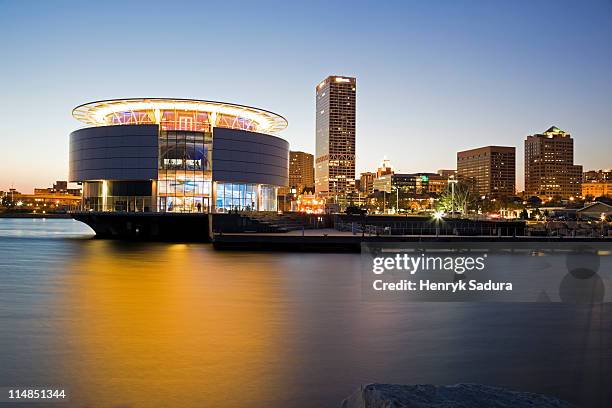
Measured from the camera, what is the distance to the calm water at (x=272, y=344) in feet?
37.2

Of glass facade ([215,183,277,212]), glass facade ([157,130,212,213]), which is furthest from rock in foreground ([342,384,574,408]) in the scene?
glass facade ([157,130,212,213])

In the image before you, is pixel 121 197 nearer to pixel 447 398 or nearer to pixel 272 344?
pixel 272 344

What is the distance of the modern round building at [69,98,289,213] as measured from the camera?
71.9 meters

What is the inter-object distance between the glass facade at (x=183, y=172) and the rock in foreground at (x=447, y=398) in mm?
66473

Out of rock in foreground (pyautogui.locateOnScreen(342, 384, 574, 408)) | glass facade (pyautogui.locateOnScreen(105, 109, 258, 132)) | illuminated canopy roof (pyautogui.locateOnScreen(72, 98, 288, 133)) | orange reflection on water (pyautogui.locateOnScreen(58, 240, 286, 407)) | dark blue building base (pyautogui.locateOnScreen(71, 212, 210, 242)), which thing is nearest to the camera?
rock in foreground (pyautogui.locateOnScreen(342, 384, 574, 408))

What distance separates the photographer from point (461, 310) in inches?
808

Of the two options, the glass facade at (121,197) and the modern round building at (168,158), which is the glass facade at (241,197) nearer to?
the modern round building at (168,158)

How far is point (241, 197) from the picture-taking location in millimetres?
77000

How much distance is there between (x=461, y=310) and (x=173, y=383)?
40.3 feet

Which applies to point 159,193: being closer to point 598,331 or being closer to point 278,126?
point 278,126

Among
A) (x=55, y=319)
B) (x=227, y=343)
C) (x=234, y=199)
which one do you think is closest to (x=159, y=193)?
(x=234, y=199)

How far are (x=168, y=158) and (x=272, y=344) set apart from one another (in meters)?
60.0

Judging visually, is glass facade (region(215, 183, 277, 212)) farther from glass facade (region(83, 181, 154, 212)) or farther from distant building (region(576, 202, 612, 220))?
distant building (region(576, 202, 612, 220))

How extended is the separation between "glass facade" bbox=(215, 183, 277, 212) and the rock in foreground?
6571 cm
